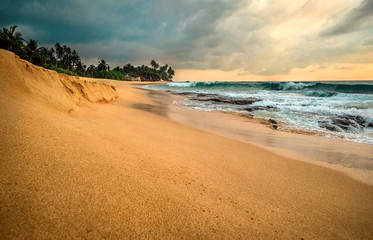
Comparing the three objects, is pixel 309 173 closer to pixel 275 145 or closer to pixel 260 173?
pixel 260 173

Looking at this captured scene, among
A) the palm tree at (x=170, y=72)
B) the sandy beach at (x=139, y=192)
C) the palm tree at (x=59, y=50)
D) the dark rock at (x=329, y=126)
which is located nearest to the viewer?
the sandy beach at (x=139, y=192)

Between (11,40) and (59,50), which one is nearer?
(11,40)

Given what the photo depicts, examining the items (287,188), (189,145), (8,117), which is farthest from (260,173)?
(8,117)

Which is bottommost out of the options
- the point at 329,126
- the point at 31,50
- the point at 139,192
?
the point at 329,126

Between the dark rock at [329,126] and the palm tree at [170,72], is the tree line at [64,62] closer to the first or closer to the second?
the palm tree at [170,72]

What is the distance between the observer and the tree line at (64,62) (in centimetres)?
3297

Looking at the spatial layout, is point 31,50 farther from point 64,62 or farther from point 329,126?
point 329,126

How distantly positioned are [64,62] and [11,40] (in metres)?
28.9

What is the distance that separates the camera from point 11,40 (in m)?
32.2

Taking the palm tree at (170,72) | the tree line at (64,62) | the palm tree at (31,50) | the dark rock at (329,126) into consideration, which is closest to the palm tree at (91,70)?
the tree line at (64,62)

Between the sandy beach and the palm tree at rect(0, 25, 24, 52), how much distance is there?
144 ft

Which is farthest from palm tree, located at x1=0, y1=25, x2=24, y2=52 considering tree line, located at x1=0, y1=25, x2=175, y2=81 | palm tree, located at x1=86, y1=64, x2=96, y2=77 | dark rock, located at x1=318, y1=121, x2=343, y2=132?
dark rock, located at x1=318, y1=121, x2=343, y2=132

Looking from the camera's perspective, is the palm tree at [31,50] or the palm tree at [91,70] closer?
the palm tree at [31,50]

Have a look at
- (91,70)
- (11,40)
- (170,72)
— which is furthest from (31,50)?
(170,72)
